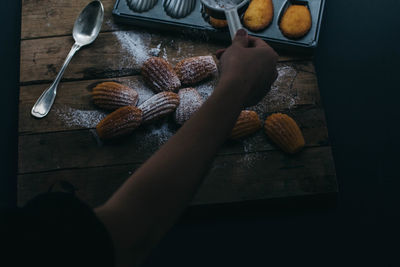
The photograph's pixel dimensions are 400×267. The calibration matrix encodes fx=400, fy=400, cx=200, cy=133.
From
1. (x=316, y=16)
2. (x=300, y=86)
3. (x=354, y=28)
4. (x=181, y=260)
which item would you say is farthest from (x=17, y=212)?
(x=354, y=28)

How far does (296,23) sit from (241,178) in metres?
0.47

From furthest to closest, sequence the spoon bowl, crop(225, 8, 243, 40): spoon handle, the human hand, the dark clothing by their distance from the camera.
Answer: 1. the spoon bowl
2. crop(225, 8, 243, 40): spoon handle
3. the human hand
4. the dark clothing

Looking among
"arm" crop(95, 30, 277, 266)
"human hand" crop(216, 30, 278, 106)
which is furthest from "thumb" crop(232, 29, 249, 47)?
"arm" crop(95, 30, 277, 266)

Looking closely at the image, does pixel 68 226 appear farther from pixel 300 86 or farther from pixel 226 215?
pixel 300 86

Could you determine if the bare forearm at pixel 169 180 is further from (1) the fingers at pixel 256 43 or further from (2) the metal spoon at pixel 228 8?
(2) the metal spoon at pixel 228 8

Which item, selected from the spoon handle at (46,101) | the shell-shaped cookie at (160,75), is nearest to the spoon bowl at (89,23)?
the spoon handle at (46,101)

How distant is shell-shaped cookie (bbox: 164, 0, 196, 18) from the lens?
119 cm

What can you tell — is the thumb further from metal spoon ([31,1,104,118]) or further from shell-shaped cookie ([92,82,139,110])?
metal spoon ([31,1,104,118])

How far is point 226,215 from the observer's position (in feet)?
3.61

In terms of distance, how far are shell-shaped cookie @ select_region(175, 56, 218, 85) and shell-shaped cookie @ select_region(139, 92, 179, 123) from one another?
0.07 meters

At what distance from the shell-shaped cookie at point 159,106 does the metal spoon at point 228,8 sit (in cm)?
25

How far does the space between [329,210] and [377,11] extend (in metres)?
0.70

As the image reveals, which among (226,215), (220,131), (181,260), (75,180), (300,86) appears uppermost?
(220,131)

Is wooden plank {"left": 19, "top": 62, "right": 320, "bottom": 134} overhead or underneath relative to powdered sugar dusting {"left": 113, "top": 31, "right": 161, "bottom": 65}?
underneath
